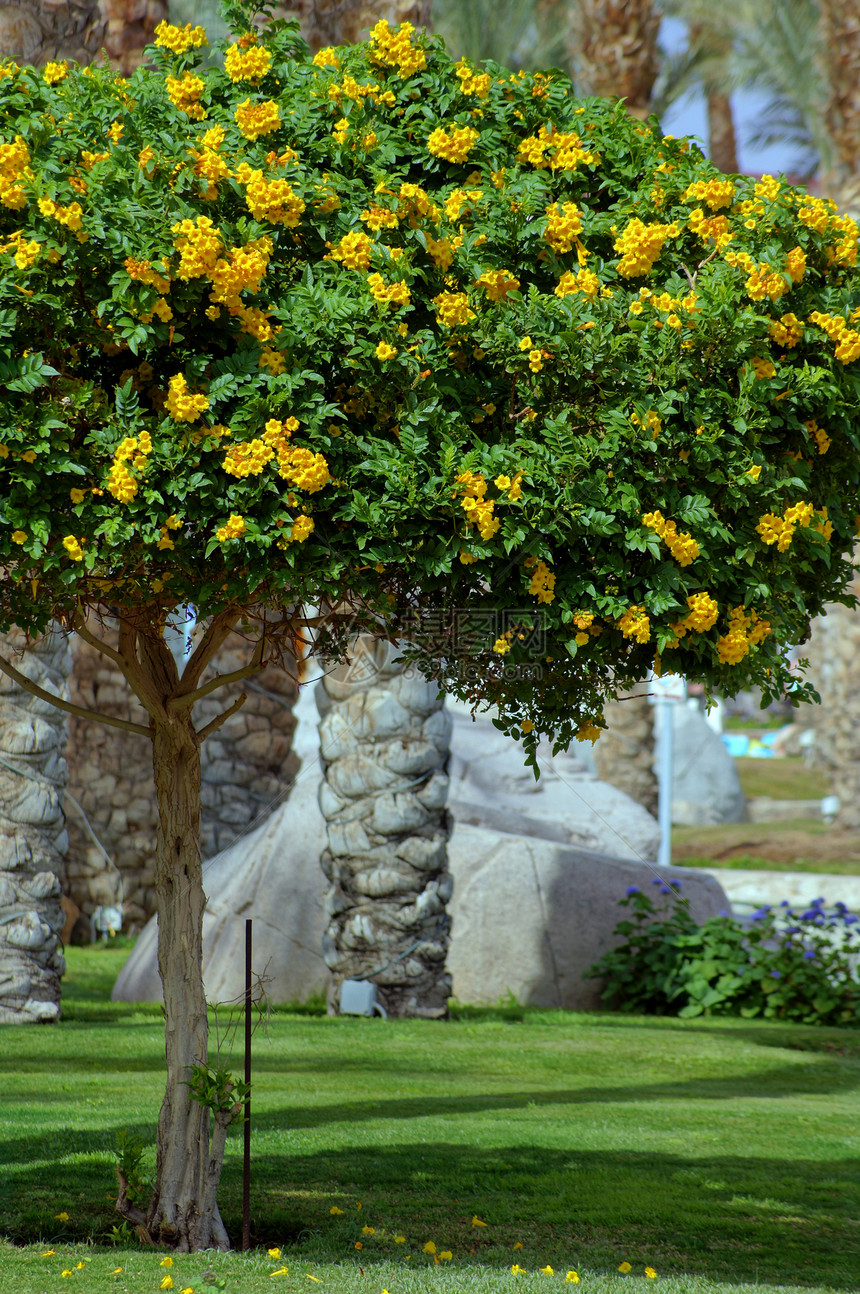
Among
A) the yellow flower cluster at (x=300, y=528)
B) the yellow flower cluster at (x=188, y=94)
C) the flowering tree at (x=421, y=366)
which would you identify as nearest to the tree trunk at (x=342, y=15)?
the flowering tree at (x=421, y=366)

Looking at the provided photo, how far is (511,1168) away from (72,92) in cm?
456

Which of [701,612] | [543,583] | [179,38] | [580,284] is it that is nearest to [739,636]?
[701,612]

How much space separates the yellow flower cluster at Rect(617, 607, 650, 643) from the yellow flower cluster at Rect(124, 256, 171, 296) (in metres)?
1.57

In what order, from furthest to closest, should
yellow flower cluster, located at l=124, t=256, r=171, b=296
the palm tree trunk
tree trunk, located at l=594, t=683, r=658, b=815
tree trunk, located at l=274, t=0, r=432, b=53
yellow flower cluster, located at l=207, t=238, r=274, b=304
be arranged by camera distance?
tree trunk, located at l=594, t=683, r=658, b=815, tree trunk, located at l=274, t=0, r=432, b=53, the palm tree trunk, yellow flower cluster, located at l=207, t=238, r=274, b=304, yellow flower cluster, located at l=124, t=256, r=171, b=296

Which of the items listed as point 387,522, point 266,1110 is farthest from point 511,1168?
point 387,522

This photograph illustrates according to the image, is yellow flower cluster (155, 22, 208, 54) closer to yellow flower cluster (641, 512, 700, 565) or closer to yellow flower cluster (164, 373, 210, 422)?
yellow flower cluster (164, 373, 210, 422)

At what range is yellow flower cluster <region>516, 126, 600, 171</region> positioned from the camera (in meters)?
4.20

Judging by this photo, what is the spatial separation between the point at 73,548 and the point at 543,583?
4.33 feet

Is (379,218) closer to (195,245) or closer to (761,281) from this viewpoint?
(195,245)

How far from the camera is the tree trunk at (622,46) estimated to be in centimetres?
1526

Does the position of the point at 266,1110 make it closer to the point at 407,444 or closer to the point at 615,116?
the point at 407,444

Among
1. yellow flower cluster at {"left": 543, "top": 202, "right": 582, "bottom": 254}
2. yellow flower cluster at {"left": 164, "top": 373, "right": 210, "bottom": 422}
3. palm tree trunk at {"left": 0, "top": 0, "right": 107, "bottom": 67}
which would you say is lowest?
yellow flower cluster at {"left": 164, "top": 373, "right": 210, "bottom": 422}

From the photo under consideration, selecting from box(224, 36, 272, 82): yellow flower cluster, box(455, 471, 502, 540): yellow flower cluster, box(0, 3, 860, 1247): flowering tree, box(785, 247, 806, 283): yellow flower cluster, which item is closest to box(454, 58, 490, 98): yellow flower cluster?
box(0, 3, 860, 1247): flowering tree

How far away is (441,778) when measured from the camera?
962 centimetres
